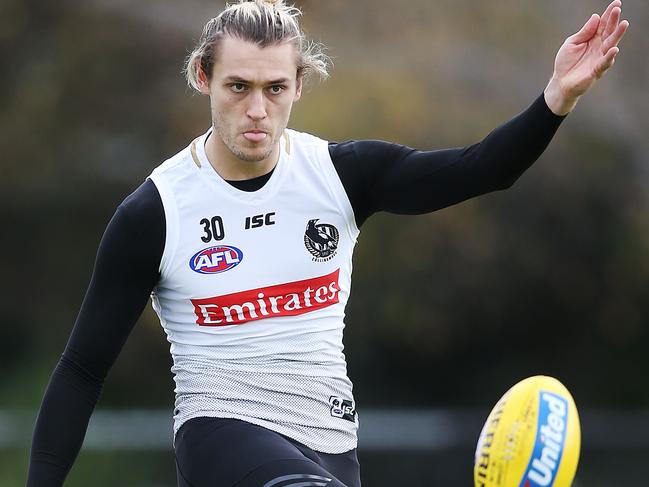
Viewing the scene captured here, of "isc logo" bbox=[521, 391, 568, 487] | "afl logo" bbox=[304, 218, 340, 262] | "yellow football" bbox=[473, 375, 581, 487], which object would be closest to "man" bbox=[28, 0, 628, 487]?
"afl logo" bbox=[304, 218, 340, 262]

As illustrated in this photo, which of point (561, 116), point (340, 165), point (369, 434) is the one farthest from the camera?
point (369, 434)

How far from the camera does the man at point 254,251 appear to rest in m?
3.62

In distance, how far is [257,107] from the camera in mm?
3637

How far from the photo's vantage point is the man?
3621mm

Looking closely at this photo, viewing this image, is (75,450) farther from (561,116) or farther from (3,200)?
(3,200)

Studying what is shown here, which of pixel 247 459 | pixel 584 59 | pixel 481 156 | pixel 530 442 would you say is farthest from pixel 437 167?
pixel 247 459

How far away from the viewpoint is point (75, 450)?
369cm

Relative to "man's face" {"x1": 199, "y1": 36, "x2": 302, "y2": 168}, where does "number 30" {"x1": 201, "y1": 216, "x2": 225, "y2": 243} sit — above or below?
below

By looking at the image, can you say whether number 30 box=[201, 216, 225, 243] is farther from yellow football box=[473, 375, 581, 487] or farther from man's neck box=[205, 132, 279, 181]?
yellow football box=[473, 375, 581, 487]

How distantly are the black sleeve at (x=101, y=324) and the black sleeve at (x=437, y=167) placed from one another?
2.05 ft

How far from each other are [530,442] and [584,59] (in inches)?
43.9

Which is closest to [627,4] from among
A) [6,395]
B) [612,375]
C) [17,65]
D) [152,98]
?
[612,375]

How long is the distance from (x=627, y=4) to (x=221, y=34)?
7881mm

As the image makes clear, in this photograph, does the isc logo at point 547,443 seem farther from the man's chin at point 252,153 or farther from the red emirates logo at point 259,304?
the man's chin at point 252,153
